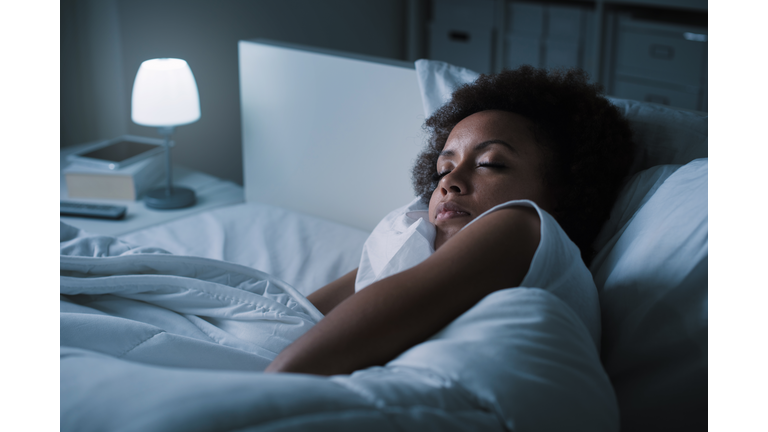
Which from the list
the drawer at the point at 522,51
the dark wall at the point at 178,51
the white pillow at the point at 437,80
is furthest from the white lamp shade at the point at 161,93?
the drawer at the point at 522,51

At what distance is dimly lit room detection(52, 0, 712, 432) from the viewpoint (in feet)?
1.60

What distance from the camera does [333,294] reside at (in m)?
1.01

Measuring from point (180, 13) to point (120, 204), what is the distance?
0.75 meters

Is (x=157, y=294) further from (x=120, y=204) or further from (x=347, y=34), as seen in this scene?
(x=347, y=34)

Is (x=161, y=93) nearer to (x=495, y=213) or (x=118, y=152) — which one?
(x=118, y=152)

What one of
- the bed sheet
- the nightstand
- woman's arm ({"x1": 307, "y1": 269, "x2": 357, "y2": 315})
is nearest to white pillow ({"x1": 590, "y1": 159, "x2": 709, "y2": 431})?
woman's arm ({"x1": 307, "y1": 269, "x2": 357, "y2": 315})

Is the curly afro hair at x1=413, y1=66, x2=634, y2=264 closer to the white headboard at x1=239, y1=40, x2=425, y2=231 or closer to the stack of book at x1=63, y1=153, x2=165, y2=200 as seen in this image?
the white headboard at x1=239, y1=40, x2=425, y2=231

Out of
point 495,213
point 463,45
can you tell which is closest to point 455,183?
point 495,213

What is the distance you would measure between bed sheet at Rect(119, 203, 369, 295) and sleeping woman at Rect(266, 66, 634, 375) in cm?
24

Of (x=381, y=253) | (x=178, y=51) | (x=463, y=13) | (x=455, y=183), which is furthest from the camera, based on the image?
(x=463, y=13)

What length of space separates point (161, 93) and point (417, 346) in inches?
51.8

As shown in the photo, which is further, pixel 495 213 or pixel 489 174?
pixel 489 174

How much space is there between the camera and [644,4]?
2.25 m
